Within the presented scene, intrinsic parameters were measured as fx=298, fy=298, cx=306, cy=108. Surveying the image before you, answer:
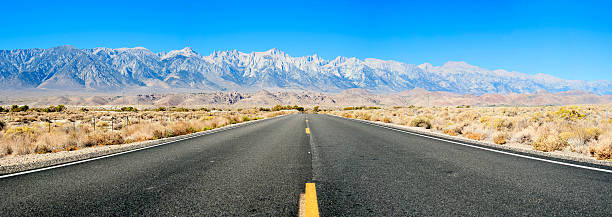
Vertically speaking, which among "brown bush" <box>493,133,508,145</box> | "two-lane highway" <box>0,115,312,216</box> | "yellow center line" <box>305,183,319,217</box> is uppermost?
"brown bush" <box>493,133,508,145</box>

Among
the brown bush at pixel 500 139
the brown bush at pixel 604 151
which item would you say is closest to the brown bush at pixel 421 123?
the brown bush at pixel 500 139

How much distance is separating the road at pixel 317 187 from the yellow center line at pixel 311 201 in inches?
2.8

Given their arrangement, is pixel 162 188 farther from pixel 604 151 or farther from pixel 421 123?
pixel 421 123

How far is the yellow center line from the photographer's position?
10.3 feet

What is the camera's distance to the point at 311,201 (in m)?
3.55

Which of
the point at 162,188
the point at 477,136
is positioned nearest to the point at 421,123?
the point at 477,136

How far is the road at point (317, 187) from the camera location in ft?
10.9

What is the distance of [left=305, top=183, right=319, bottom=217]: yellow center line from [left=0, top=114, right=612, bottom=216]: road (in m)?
0.07

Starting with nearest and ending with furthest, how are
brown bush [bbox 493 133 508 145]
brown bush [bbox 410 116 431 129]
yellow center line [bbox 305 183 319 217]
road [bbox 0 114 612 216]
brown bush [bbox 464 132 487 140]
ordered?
yellow center line [bbox 305 183 319 217] < road [bbox 0 114 612 216] < brown bush [bbox 493 133 508 145] < brown bush [bbox 464 132 487 140] < brown bush [bbox 410 116 431 129]

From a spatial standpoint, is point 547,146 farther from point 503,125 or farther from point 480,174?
point 503,125

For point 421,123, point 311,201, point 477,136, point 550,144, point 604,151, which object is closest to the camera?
point 311,201

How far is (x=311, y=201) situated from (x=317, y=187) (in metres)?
0.65

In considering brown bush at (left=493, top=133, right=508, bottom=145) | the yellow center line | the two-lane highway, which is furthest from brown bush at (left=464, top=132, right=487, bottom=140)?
the yellow center line

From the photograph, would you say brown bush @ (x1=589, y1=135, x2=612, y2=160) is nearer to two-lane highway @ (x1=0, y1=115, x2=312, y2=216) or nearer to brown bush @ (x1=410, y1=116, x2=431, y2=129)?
two-lane highway @ (x1=0, y1=115, x2=312, y2=216)
